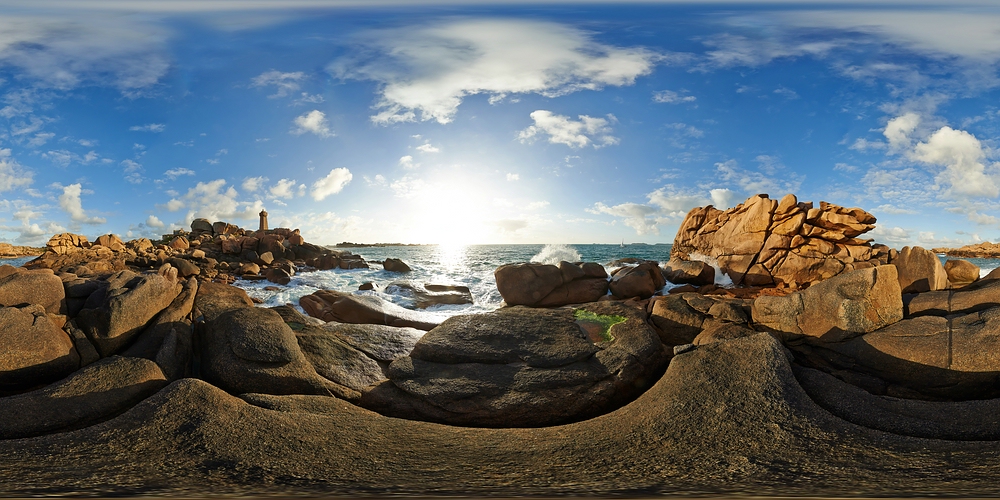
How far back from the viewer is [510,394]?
24.8 feet

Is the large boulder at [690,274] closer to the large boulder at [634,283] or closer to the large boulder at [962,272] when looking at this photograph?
the large boulder at [634,283]

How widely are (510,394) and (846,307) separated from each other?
7.23m

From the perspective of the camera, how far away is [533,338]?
29.5ft

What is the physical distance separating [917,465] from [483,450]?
13.9ft

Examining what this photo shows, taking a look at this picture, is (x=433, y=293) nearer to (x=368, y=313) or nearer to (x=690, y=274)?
(x=368, y=313)

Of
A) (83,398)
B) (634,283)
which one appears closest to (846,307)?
(634,283)

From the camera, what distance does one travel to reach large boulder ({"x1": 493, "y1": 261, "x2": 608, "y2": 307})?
1902cm

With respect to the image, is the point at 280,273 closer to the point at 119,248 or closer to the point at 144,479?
the point at 119,248

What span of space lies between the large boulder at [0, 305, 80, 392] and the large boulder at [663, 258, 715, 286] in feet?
73.5

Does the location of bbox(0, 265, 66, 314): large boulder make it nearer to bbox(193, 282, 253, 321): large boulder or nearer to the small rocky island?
the small rocky island

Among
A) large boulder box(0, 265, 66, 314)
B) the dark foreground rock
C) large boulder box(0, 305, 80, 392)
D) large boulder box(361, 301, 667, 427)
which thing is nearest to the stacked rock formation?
large boulder box(0, 265, 66, 314)

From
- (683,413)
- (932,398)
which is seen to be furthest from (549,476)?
(932,398)

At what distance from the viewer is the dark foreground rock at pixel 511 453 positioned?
4.02 m

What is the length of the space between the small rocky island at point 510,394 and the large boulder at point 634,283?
28.2 feet
